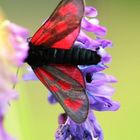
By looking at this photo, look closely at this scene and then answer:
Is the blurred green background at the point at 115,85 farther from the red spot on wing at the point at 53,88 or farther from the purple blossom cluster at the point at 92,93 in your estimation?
the red spot on wing at the point at 53,88

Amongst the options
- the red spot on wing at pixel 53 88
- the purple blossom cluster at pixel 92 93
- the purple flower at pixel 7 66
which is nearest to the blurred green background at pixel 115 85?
the purple blossom cluster at pixel 92 93

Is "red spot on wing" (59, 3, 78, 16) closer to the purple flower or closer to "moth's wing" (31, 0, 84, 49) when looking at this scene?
"moth's wing" (31, 0, 84, 49)

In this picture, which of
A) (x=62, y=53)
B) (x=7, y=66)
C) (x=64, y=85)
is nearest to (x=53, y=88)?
(x=64, y=85)

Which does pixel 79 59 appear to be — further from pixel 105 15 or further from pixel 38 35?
pixel 105 15

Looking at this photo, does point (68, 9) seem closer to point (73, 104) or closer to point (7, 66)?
point (73, 104)

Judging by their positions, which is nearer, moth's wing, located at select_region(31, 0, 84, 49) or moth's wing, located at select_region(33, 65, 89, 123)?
moth's wing, located at select_region(33, 65, 89, 123)

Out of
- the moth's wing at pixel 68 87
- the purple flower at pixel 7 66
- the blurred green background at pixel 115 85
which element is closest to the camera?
the purple flower at pixel 7 66

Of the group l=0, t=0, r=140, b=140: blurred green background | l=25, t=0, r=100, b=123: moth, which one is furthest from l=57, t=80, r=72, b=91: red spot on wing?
l=0, t=0, r=140, b=140: blurred green background
